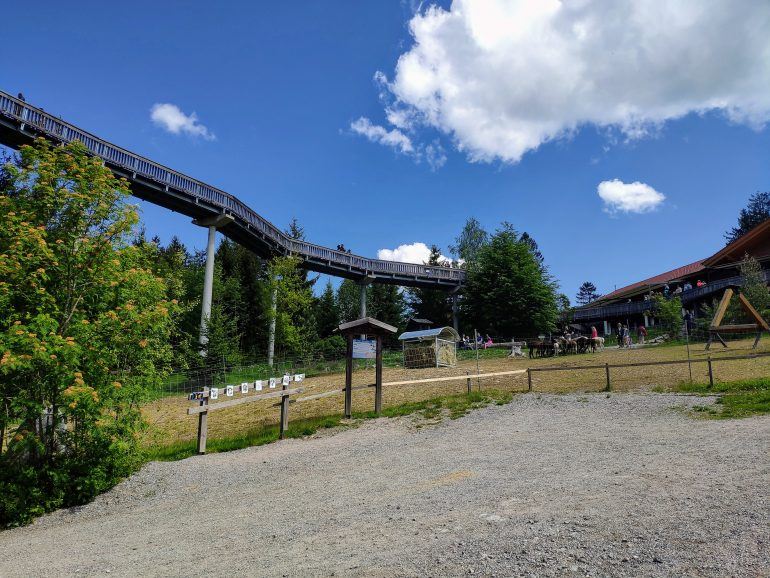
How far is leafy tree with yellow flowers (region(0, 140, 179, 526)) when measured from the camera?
8.19 metres

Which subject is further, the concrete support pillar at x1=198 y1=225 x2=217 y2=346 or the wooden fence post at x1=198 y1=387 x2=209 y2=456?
the concrete support pillar at x1=198 y1=225 x2=217 y2=346

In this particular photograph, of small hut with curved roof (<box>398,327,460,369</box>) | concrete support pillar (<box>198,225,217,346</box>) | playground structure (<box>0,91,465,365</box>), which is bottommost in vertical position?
small hut with curved roof (<box>398,327,460,369</box>)

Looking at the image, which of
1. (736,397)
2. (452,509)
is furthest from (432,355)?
(452,509)

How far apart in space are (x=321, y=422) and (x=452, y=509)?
7797mm

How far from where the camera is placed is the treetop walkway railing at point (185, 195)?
77.9 feet

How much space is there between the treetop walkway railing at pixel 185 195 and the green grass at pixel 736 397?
18.6m

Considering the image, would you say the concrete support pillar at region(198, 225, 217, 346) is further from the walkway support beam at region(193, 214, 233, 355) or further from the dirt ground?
the dirt ground

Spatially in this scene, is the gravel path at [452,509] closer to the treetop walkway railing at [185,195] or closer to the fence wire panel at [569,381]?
the fence wire panel at [569,381]

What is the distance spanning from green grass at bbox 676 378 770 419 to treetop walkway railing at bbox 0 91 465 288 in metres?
18.6

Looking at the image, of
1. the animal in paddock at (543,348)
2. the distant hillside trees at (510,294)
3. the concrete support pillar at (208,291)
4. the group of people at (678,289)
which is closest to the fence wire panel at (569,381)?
the animal in paddock at (543,348)

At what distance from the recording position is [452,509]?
6285 millimetres

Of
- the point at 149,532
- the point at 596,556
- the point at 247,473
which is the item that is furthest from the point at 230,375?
the point at 596,556

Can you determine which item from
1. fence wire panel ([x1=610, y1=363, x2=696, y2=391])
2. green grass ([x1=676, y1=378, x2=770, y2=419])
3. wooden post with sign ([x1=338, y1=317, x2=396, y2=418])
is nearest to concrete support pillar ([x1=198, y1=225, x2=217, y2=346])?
wooden post with sign ([x1=338, y1=317, x2=396, y2=418])

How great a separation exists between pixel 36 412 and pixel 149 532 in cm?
298
